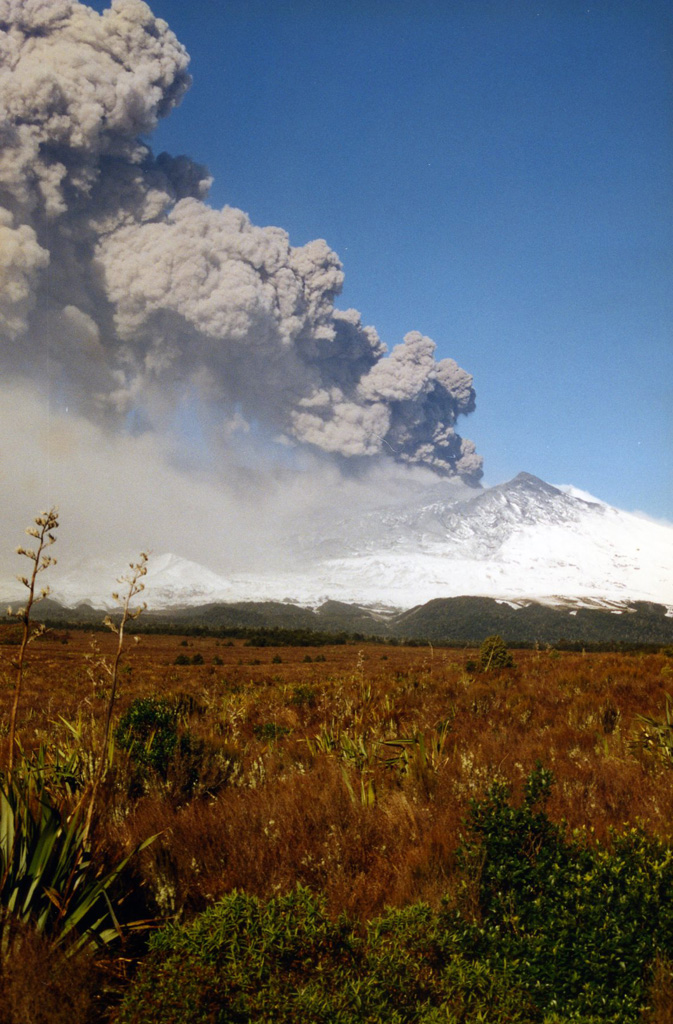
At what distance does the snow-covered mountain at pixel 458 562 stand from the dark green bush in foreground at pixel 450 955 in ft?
332

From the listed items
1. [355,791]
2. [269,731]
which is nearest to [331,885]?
[355,791]

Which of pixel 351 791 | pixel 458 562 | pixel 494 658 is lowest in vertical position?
pixel 351 791

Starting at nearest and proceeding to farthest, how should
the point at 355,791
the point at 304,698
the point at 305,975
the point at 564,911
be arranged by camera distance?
the point at 305,975
the point at 564,911
the point at 355,791
the point at 304,698

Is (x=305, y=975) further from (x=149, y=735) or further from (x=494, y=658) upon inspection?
(x=494, y=658)

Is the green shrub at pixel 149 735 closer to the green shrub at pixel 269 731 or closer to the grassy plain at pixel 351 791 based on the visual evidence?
the grassy plain at pixel 351 791

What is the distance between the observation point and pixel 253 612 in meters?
105

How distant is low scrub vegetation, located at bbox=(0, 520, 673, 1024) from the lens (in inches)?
88.9

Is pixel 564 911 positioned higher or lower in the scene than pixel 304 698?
higher

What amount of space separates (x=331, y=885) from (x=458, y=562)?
5951 inches

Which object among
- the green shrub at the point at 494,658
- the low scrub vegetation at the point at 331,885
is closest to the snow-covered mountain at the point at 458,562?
the green shrub at the point at 494,658

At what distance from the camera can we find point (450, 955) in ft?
8.32

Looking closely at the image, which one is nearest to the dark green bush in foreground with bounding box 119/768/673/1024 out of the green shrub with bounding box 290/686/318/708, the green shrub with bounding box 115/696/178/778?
the green shrub with bounding box 115/696/178/778

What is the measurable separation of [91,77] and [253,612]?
251 ft

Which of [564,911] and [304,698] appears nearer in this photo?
[564,911]
